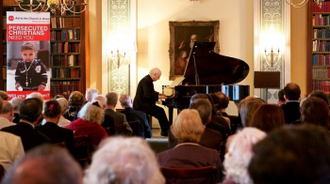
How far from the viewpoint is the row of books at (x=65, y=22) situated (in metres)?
10.1

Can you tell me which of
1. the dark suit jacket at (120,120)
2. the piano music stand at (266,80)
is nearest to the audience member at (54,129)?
the dark suit jacket at (120,120)

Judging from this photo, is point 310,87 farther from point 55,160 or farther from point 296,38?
point 55,160

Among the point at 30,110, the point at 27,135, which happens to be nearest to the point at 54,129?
the point at 30,110

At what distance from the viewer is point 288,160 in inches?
34.5

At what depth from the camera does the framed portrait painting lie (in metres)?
10.4

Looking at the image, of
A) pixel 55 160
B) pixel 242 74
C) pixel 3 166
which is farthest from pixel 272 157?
pixel 242 74

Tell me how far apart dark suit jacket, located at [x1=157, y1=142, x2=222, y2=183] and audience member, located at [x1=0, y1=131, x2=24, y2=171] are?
96cm

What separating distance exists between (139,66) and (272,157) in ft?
31.9

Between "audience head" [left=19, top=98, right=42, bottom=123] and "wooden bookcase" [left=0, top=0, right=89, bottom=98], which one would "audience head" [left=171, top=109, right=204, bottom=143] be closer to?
"audience head" [left=19, top=98, right=42, bottom=123]

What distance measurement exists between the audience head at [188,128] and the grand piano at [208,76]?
475 centimetres

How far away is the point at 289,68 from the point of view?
33.4 ft

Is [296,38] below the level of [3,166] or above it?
above

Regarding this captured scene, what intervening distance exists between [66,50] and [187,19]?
2826 millimetres

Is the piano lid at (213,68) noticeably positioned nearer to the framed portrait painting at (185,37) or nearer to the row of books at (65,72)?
the framed portrait painting at (185,37)
